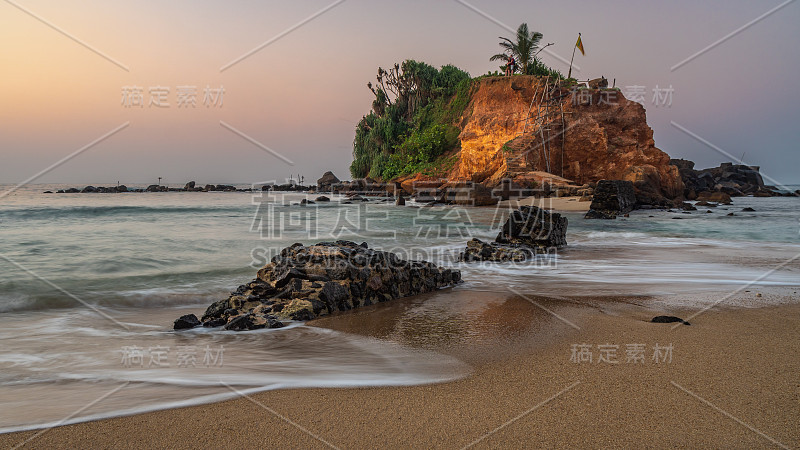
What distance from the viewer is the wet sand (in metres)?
1.91

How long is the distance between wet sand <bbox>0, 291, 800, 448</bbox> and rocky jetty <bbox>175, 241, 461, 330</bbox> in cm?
130

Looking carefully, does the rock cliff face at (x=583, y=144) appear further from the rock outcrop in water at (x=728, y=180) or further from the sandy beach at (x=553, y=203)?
the rock outcrop in water at (x=728, y=180)

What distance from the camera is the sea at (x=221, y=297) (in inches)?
103

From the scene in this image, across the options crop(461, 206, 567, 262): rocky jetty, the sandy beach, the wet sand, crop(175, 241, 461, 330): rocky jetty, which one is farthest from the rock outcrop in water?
the wet sand

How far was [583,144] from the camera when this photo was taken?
29.4 meters

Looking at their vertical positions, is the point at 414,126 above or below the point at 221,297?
above

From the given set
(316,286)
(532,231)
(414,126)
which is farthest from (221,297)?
(414,126)

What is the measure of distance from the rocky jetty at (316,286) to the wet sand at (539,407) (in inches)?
51.1

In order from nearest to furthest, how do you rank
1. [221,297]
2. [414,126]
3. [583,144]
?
1. [221,297]
2. [583,144]
3. [414,126]

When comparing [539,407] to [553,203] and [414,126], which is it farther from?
[414,126]

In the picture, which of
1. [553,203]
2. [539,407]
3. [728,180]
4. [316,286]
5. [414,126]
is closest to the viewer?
[539,407]

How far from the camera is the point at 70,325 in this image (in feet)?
14.0

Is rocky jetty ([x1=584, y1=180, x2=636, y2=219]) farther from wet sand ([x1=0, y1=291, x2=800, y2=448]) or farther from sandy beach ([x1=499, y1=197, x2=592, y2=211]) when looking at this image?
wet sand ([x1=0, y1=291, x2=800, y2=448])

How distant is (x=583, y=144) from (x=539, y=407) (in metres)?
30.0
